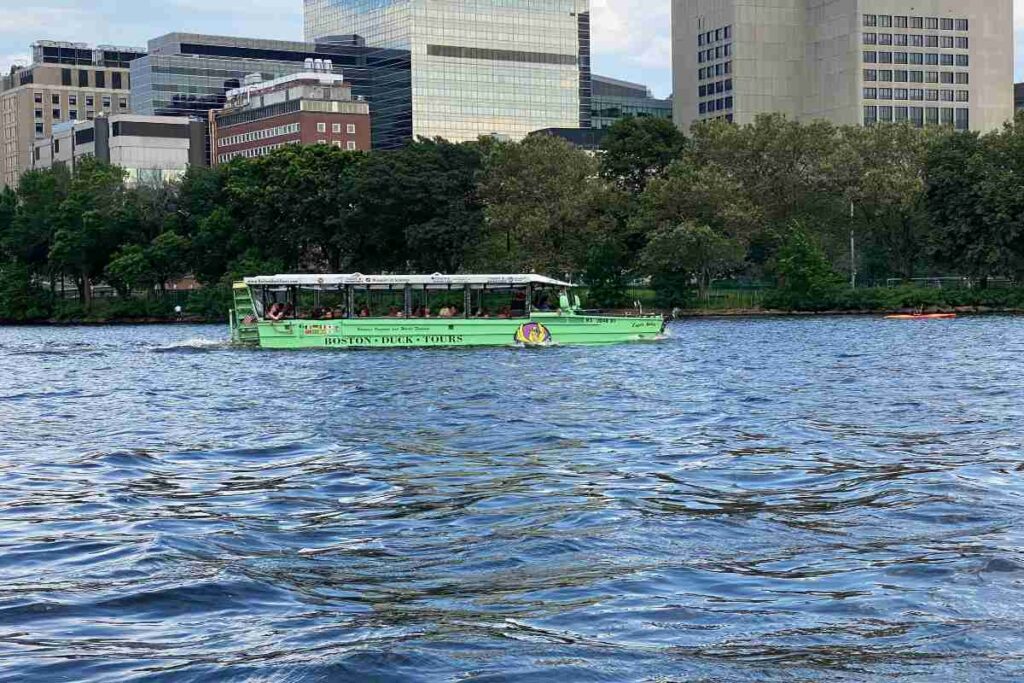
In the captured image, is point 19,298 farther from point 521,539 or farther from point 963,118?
point 963,118

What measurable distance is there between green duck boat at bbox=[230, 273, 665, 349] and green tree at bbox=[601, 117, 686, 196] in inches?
1889

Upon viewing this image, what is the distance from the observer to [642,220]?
309 ft

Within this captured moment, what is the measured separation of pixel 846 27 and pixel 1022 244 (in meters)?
80.5

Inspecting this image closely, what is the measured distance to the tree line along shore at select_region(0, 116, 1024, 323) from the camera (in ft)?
295

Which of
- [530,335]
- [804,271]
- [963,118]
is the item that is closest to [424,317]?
[530,335]

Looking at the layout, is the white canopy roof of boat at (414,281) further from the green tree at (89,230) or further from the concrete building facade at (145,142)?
the concrete building facade at (145,142)

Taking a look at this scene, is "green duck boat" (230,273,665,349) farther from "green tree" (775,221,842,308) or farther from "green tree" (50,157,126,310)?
"green tree" (50,157,126,310)

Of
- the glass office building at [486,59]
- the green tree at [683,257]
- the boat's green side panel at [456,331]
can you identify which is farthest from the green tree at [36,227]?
the glass office building at [486,59]

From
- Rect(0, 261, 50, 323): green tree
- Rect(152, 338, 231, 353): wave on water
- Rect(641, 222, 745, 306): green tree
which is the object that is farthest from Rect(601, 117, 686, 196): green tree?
Rect(152, 338, 231, 353): wave on water

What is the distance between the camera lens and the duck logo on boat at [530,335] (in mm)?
53281

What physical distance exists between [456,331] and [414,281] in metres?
2.49

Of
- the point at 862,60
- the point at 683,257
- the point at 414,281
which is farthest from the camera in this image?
the point at 862,60

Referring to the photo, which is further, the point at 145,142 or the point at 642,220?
the point at 145,142

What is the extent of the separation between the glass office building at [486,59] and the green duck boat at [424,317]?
427ft
